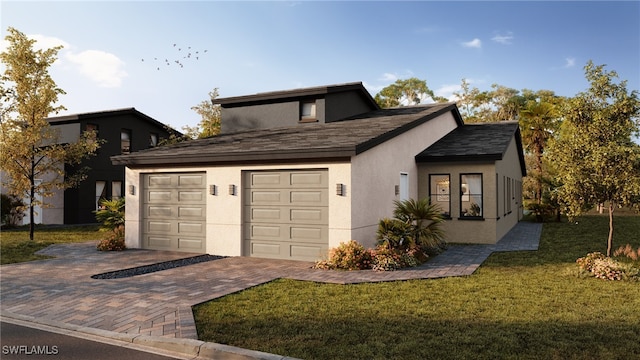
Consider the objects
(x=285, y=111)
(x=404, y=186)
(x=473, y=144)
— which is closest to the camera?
(x=404, y=186)

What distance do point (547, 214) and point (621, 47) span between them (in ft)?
35.9

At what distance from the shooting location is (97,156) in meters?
28.0

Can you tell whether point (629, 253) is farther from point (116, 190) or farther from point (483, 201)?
point (116, 190)

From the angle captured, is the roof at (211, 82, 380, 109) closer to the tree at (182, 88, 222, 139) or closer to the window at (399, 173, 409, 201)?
the window at (399, 173, 409, 201)

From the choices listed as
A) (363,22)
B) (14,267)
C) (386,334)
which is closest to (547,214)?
(363,22)

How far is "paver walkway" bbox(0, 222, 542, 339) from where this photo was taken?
710 cm

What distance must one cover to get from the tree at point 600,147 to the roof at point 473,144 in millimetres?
5064

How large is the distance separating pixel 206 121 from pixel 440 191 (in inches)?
835

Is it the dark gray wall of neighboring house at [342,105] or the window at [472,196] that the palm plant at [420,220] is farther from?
the dark gray wall of neighboring house at [342,105]

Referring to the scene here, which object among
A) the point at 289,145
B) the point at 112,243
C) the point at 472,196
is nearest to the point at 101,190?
the point at 112,243

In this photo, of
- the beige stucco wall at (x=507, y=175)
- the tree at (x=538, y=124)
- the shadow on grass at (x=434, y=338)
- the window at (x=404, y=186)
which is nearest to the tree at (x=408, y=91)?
the tree at (x=538, y=124)

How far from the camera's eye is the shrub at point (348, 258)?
37.3 feet

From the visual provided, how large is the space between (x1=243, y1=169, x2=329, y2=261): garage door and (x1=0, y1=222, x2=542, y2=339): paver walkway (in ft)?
1.70

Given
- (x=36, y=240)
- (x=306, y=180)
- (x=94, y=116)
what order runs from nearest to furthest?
(x=306, y=180)
(x=36, y=240)
(x=94, y=116)
